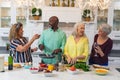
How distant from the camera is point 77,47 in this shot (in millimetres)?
3396

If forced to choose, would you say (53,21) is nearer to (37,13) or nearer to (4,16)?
(37,13)

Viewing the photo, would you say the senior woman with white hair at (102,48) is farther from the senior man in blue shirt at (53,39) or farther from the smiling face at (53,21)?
→ the smiling face at (53,21)

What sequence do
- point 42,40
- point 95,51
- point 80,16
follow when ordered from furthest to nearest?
point 80,16
point 42,40
point 95,51

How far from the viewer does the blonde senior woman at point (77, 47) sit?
335cm

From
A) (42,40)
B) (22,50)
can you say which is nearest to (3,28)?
(42,40)

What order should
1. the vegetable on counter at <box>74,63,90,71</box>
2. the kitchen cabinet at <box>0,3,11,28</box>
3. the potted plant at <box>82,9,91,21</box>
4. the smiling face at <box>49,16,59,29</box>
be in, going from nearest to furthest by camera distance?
the vegetable on counter at <box>74,63,90,71</box> → the smiling face at <box>49,16,59,29</box> → the potted plant at <box>82,9,91,21</box> → the kitchen cabinet at <box>0,3,11,28</box>

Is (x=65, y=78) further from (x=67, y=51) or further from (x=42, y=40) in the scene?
(x=42, y=40)

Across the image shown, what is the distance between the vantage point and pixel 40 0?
5.80m

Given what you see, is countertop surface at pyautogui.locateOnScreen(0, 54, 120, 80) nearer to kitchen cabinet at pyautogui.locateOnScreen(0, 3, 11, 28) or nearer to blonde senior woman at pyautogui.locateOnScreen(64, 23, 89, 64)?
blonde senior woman at pyautogui.locateOnScreen(64, 23, 89, 64)

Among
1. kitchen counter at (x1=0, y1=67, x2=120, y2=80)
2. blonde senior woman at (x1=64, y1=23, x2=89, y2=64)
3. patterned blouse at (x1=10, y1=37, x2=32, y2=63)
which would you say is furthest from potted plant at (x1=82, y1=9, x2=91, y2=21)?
kitchen counter at (x1=0, y1=67, x2=120, y2=80)

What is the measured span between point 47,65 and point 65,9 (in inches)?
106

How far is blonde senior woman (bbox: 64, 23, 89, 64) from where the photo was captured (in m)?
3.35

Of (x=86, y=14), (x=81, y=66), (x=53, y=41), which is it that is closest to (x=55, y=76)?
(x=81, y=66)

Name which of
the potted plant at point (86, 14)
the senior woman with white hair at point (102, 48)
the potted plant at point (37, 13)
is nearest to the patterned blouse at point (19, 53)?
the senior woman with white hair at point (102, 48)
